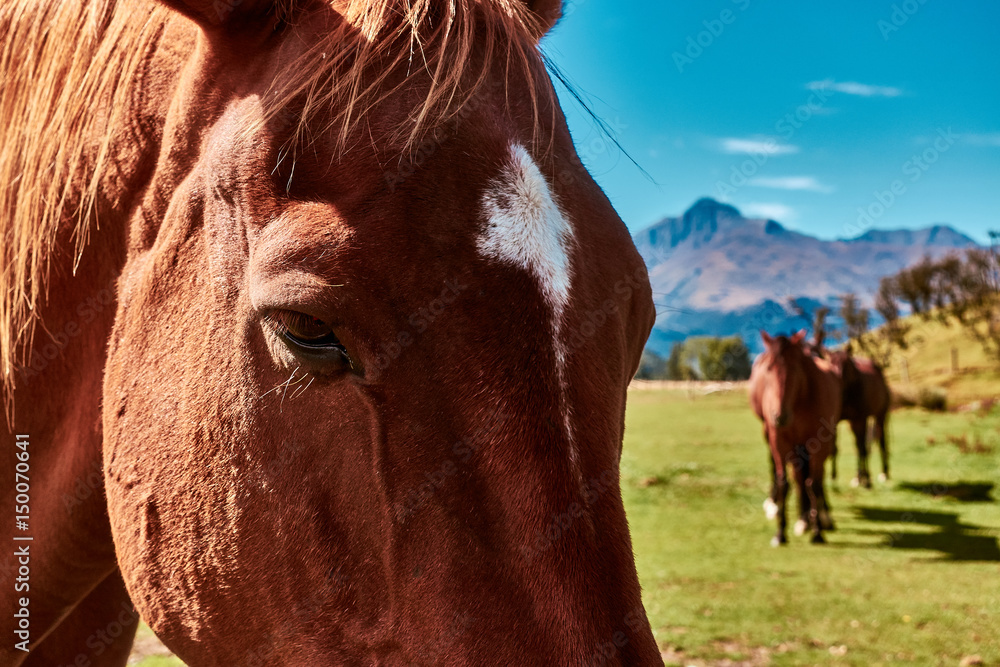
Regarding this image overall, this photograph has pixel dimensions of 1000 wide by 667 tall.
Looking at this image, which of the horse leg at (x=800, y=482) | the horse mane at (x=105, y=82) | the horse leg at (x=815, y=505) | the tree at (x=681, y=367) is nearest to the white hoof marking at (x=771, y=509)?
the horse leg at (x=800, y=482)

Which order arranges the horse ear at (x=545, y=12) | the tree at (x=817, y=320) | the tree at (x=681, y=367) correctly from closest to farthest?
the horse ear at (x=545, y=12)
the tree at (x=681, y=367)
the tree at (x=817, y=320)

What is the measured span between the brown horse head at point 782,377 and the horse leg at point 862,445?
3765mm

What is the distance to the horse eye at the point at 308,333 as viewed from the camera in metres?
1.08

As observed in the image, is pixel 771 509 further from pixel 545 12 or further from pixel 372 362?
pixel 372 362

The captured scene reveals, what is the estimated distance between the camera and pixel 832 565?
898 cm

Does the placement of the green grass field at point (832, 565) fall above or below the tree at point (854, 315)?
below

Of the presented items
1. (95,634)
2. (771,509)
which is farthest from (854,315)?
(95,634)

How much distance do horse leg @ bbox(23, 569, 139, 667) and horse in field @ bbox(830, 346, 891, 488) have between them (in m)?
14.1

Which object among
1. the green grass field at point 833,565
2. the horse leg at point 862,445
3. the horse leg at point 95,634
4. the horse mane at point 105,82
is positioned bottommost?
the green grass field at point 833,565

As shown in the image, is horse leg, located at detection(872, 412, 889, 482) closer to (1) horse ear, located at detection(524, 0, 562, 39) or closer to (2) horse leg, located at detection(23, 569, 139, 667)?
(1) horse ear, located at detection(524, 0, 562, 39)

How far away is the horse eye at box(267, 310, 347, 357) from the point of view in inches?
42.7

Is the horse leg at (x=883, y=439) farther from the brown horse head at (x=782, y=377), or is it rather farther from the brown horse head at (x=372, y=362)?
the brown horse head at (x=372, y=362)

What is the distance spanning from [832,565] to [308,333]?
9.84m

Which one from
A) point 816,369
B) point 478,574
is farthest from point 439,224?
point 816,369
